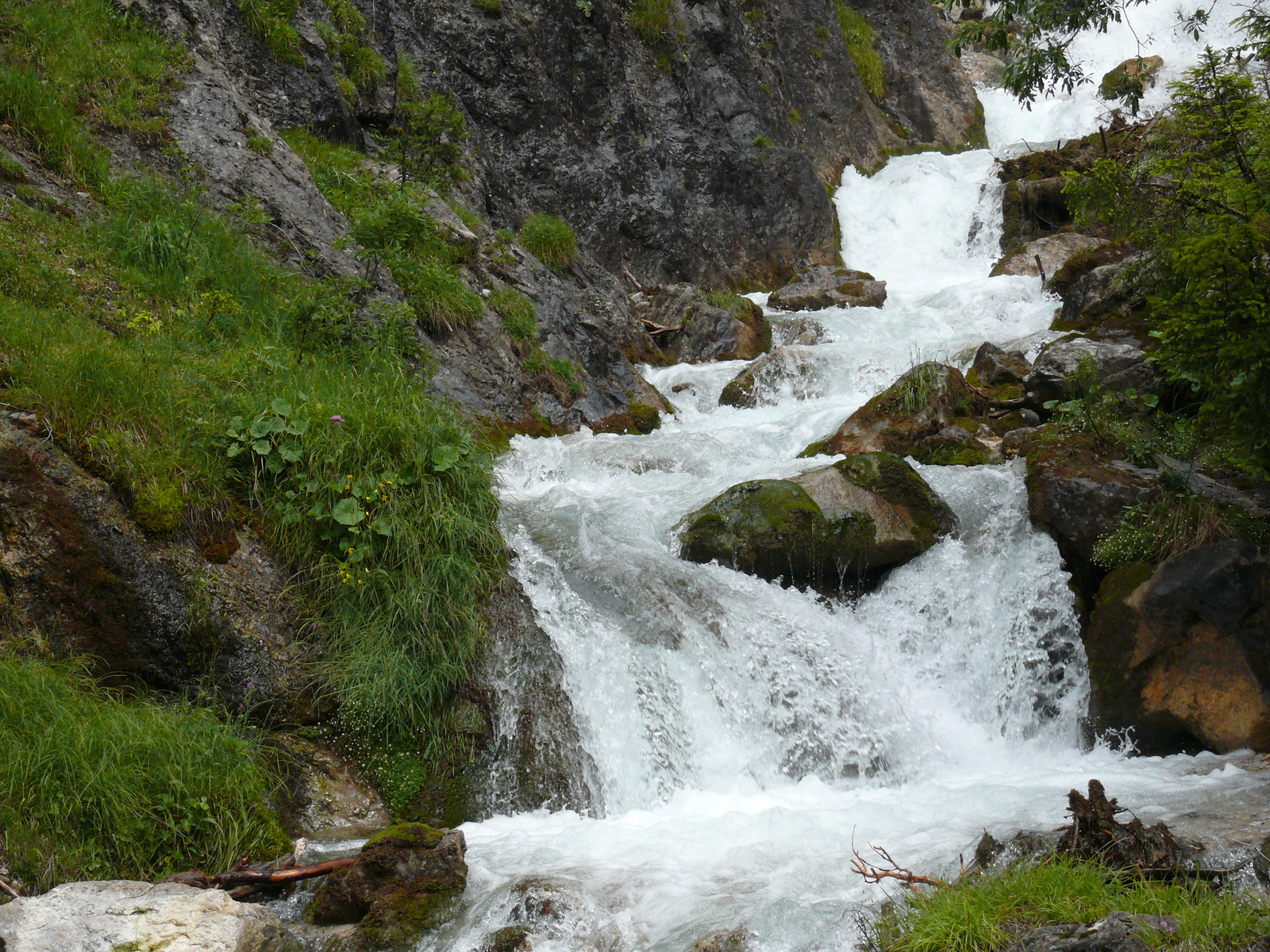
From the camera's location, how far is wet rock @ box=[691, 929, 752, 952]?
3238 mm

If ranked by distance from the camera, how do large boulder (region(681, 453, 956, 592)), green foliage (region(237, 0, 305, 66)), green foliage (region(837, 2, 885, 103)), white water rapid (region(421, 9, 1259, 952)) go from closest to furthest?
white water rapid (region(421, 9, 1259, 952)), large boulder (region(681, 453, 956, 592)), green foliage (region(237, 0, 305, 66)), green foliage (region(837, 2, 885, 103))

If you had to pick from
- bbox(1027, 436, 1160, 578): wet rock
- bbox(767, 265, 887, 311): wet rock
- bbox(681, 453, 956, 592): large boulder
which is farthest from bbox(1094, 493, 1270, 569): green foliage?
bbox(767, 265, 887, 311): wet rock

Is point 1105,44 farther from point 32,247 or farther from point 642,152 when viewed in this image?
point 32,247

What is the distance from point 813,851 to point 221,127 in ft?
29.2

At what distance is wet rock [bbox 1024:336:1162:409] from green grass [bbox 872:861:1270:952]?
19.9 ft

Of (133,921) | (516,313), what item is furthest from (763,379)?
(133,921)

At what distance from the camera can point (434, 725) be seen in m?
4.98

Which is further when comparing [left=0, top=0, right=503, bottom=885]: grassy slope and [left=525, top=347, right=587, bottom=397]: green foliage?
[left=525, top=347, right=587, bottom=397]: green foliage

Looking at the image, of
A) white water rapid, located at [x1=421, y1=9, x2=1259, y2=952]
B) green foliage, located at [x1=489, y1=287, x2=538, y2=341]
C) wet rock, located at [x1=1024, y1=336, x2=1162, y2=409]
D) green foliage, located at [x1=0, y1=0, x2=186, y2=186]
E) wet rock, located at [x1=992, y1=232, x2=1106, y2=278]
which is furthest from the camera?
wet rock, located at [x1=992, y1=232, x2=1106, y2=278]

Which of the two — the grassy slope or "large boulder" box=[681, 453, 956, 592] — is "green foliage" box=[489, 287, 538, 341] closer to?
the grassy slope

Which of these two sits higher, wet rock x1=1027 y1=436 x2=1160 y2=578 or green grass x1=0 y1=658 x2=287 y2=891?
wet rock x1=1027 y1=436 x2=1160 y2=578

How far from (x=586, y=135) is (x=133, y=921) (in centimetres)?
1510

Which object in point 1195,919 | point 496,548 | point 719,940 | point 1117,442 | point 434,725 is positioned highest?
point 1117,442

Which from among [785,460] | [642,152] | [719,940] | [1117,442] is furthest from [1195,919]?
[642,152]
